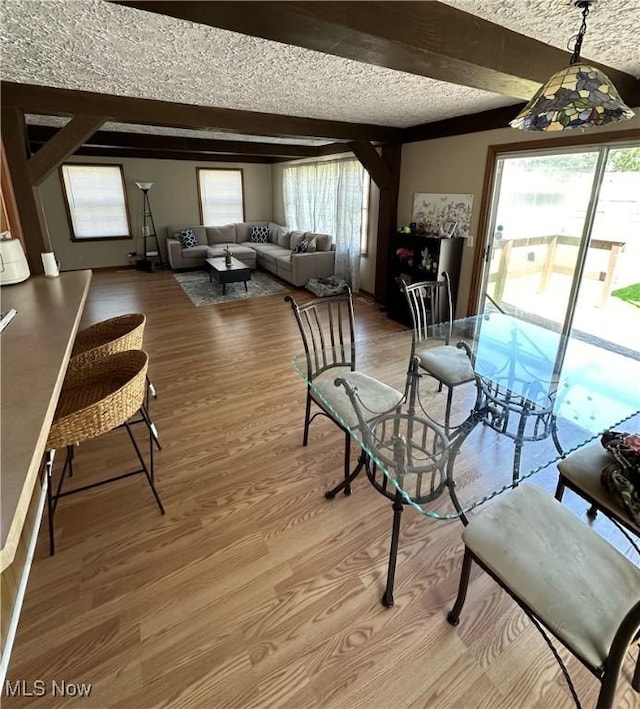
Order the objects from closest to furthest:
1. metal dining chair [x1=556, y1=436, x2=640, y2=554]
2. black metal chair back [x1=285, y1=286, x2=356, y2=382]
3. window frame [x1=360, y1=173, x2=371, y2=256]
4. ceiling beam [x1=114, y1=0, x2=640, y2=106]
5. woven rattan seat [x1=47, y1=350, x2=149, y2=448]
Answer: ceiling beam [x1=114, y1=0, x2=640, y2=106], metal dining chair [x1=556, y1=436, x2=640, y2=554], woven rattan seat [x1=47, y1=350, x2=149, y2=448], black metal chair back [x1=285, y1=286, x2=356, y2=382], window frame [x1=360, y1=173, x2=371, y2=256]

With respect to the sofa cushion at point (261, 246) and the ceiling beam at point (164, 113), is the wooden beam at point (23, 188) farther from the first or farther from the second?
the sofa cushion at point (261, 246)

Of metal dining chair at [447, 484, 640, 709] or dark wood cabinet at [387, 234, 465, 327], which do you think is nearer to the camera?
metal dining chair at [447, 484, 640, 709]

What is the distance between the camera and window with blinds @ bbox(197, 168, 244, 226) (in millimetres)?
8258

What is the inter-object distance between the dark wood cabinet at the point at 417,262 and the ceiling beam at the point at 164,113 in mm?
1364

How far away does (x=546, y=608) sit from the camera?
1057mm

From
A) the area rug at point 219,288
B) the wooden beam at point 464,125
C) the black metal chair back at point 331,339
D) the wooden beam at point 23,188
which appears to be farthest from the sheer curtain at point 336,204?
the wooden beam at point 23,188

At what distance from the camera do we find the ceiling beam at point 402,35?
4.04 feet

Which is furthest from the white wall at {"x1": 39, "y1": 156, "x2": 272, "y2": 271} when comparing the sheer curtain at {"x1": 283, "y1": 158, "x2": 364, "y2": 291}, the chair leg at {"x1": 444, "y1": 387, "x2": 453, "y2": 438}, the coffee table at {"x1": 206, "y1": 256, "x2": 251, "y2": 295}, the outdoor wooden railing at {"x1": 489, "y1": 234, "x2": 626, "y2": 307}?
the chair leg at {"x1": 444, "y1": 387, "x2": 453, "y2": 438}

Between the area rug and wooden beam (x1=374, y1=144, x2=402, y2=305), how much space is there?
170cm

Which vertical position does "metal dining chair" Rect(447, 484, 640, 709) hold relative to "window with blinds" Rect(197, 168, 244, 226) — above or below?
below

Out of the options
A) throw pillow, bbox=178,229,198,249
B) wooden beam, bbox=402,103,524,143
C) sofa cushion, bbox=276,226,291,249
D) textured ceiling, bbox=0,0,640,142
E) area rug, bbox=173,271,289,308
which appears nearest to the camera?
textured ceiling, bbox=0,0,640,142

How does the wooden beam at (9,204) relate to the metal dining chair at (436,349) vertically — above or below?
above

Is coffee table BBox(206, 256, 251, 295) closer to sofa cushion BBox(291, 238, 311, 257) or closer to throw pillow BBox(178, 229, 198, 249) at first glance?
sofa cushion BBox(291, 238, 311, 257)

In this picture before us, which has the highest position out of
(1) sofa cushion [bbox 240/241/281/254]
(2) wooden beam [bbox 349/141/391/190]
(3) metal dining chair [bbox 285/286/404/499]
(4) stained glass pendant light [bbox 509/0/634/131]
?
(2) wooden beam [bbox 349/141/391/190]
